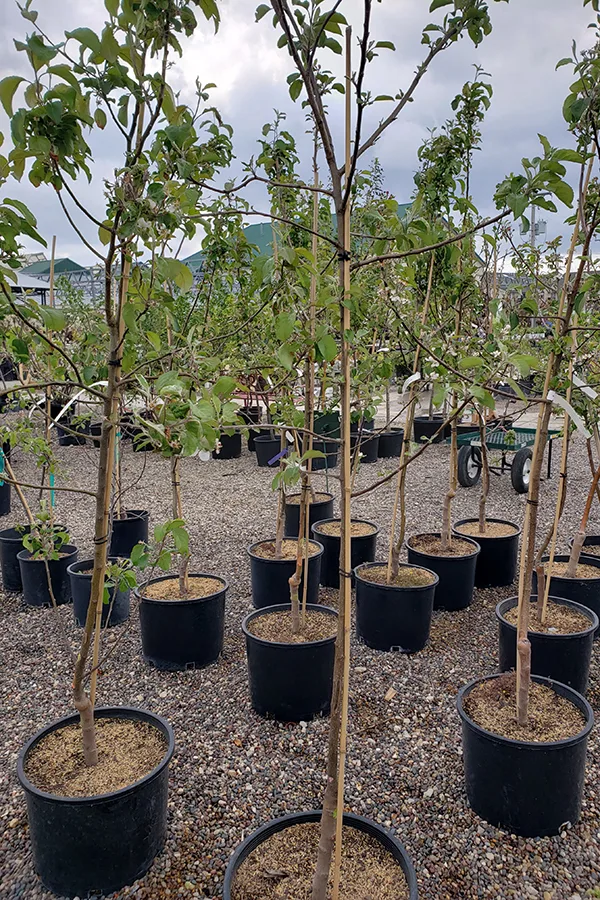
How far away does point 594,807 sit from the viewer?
2.33m

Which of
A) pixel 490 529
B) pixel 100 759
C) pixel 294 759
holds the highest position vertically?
pixel 490 529

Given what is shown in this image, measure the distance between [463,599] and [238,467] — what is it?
17.2 ft

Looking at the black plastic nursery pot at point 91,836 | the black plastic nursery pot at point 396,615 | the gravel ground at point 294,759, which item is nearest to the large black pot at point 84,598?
the gravel ground at point 294,759

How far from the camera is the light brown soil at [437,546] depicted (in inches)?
166

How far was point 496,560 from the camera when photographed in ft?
14.7

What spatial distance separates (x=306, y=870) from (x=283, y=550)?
2582 mm

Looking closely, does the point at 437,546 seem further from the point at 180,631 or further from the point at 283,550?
the point at 180,631

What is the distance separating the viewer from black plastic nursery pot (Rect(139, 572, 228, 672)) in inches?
130

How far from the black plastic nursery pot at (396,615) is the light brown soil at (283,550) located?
611mm

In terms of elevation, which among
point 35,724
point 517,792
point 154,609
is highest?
point 154,609

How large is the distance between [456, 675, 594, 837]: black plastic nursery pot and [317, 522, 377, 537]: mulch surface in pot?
249cm

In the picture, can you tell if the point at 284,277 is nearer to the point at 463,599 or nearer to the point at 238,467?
the point at 463,599

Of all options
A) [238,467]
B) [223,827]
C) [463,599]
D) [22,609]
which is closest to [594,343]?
[463,599]

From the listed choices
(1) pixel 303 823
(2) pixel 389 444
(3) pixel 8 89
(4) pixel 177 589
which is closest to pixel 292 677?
(1) pixel 303 823
